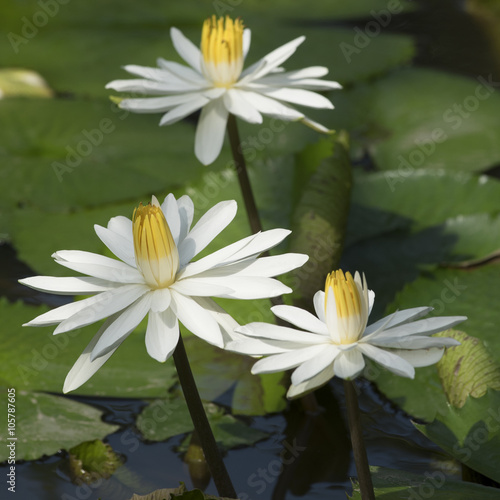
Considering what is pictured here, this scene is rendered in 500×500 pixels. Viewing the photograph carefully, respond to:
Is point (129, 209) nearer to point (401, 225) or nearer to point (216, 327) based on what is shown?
point (401, 225)

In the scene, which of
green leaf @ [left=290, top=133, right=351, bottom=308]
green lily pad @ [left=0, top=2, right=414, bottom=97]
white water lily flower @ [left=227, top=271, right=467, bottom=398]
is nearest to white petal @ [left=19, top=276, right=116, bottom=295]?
white water lily flower @ [left=227, top=271, right=467, bottom=398]

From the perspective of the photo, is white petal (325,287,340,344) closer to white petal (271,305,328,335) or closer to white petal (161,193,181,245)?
white petal (271,305,328,335)

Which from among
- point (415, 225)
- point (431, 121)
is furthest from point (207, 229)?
point (431, 121)

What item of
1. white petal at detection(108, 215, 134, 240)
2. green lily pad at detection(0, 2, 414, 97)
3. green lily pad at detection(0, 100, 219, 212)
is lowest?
white petal at detection(108, 215, 134, 240)

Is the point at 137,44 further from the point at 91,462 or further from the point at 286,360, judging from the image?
the point at 286,360

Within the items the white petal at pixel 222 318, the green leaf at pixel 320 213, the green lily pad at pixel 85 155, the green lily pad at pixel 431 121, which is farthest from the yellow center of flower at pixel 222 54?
the green lily pad at pixel 431 121

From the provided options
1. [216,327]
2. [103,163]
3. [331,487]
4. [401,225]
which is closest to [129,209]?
[103,163]

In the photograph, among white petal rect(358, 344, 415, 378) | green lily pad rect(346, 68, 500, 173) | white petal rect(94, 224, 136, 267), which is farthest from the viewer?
green lily pad rect(346, 68, 500, 173)
